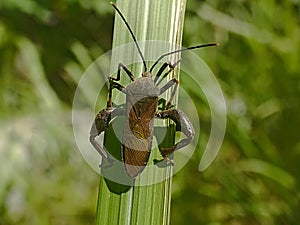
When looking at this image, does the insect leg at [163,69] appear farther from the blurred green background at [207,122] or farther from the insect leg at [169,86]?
the blurred green background at [207,122]

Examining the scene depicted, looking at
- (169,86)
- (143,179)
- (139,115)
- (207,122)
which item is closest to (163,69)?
(169,86)

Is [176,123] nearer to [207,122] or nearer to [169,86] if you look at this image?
[169,86]

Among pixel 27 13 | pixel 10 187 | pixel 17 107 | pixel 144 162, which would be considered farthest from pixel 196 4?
pixel 144 162

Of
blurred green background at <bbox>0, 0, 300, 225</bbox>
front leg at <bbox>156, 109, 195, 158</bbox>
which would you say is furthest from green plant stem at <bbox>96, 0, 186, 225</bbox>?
blurred green background at <bbox>0, 0, 300, 225</bbox>

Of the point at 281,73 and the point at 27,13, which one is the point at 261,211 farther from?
the point at 27,13

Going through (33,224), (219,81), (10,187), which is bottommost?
(33,224)

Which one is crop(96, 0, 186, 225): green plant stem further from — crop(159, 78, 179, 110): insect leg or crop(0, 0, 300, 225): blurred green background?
crop(0, 0, 300, 225): blurred green background
